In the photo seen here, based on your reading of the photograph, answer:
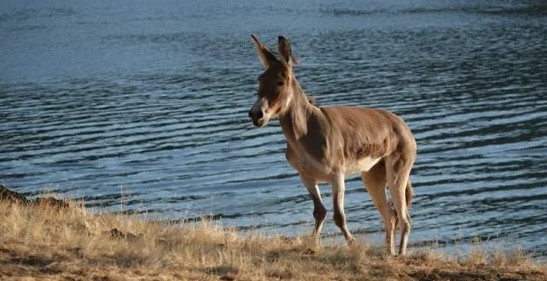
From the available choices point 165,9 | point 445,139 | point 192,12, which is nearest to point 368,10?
point 192,12

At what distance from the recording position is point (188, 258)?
9594 millimetres

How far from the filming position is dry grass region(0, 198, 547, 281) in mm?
8750

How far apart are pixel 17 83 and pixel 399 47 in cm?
2116

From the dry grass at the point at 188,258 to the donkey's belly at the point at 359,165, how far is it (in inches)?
34.3

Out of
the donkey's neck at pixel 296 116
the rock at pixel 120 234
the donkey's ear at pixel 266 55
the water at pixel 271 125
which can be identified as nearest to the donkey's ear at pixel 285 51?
the donkey's ear at pixel 266 55

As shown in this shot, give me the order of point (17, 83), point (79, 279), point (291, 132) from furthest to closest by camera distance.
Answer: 1. point (17, 83)
2. point (291, 132)
3. point (79, 279)

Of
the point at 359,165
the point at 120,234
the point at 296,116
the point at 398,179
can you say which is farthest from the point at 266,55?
the point at 120,234

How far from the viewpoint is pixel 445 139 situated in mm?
29516

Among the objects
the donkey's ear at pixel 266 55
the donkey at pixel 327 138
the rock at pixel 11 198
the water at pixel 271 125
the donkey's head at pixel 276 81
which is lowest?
the water at pixel 271 125

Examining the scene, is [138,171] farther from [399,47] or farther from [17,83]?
[399,47]

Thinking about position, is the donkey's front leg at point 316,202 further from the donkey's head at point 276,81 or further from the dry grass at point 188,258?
the donkey's head at point 276,81

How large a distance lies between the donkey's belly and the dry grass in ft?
2.86

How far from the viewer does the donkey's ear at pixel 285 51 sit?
10633mm

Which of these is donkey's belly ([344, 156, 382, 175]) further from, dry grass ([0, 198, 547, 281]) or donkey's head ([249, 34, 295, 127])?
donkey's head ([249, 34, 295, 127])
